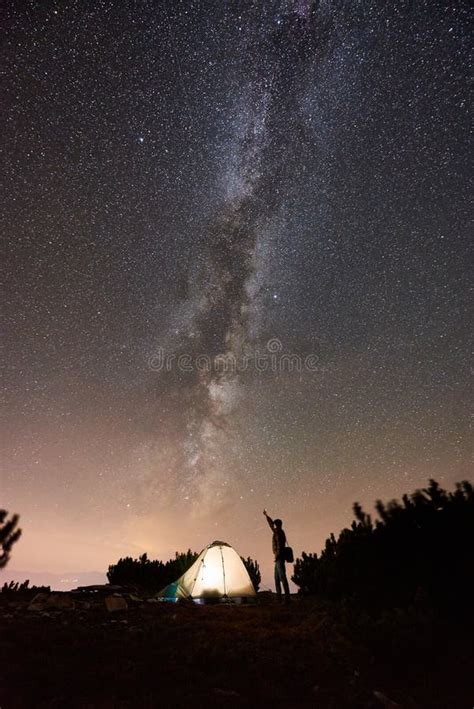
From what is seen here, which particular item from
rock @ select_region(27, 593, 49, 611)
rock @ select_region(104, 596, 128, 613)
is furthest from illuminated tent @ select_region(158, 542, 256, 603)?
rock @ select_region(27, 593, 49, 611)

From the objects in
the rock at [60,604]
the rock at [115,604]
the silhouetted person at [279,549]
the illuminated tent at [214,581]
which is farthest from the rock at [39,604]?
the silhouetted person at [279,549]

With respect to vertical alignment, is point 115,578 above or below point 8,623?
above

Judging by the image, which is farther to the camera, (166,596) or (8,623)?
(166,596)

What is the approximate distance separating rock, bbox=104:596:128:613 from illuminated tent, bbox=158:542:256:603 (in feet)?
9.75

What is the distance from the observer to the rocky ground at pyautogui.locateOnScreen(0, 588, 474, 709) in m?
4.82

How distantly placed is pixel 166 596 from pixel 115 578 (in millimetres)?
6127

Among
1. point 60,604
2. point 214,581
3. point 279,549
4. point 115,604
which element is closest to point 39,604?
point 60,604

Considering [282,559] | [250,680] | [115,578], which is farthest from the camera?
[115,578]

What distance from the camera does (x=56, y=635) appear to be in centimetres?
740

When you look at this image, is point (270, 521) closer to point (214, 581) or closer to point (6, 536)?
point (214, 581)

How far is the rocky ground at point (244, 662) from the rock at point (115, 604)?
5.64 ft

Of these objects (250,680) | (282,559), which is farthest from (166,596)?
(250,680)

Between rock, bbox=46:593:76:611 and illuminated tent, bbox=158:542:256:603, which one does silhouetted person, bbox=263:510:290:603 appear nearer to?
illuminated tent, bbox=158:542:256:603

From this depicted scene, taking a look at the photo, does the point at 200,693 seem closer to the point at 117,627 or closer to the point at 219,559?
the point at 117,627
